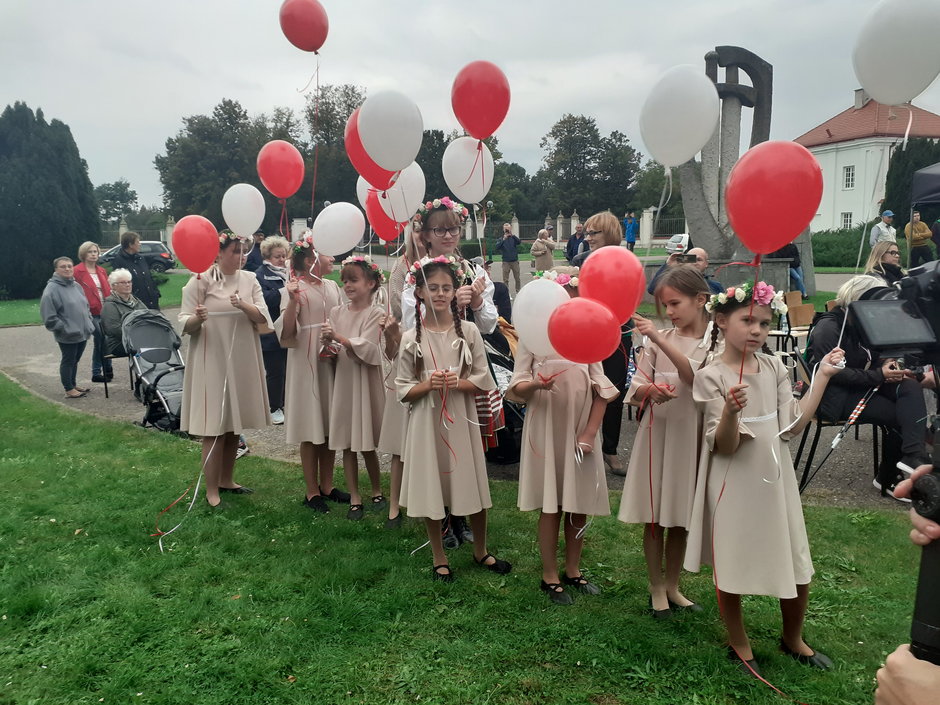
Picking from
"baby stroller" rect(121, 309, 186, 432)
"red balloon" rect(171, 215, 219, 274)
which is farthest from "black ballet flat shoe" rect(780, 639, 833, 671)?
"baby stroller" rect(121, 309, 186, 432)

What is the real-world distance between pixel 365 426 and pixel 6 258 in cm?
2648

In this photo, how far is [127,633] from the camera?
10.9 ft

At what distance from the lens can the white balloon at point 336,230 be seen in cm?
462

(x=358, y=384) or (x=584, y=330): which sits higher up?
(x=584, y=330)

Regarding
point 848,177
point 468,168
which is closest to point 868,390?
point 468,168

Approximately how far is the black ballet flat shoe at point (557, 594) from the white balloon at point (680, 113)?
7.75 ft

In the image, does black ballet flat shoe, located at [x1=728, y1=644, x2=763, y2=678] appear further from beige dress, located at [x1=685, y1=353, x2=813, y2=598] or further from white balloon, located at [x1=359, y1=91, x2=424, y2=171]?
white balloon, located at [x1=359, y1=91, x2=424, y2=171]

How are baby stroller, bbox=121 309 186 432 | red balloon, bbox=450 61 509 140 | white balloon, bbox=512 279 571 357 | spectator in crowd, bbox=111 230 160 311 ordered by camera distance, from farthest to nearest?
spectator in crowd, bbox=111 230 160 311, baby stroller, bbox=121 309 186 432, red balloon, bbox=450 61 509 140, white balloon, bbox=512 279 571 357

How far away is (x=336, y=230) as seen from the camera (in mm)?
4648

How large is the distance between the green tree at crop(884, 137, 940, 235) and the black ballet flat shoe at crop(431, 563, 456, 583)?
1314 centimetres

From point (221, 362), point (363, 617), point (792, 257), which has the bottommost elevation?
point (363, 617)

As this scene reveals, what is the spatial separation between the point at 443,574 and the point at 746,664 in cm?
167

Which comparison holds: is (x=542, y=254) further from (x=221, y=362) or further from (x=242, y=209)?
(x=221, y=362)

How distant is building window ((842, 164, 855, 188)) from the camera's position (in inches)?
1375
